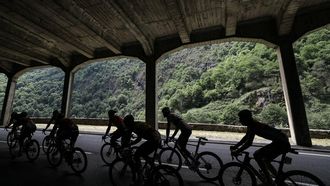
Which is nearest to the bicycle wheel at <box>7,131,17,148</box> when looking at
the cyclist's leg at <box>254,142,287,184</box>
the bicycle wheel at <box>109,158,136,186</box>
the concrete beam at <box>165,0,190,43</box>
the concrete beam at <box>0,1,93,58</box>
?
the concrete beam at <box>0,1,93,58</box>

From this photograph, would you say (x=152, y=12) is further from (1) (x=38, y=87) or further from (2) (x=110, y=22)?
(1) (x=38, y=87)

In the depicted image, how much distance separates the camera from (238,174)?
420 centimetres

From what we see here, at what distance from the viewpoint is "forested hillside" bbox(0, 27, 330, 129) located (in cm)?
2175

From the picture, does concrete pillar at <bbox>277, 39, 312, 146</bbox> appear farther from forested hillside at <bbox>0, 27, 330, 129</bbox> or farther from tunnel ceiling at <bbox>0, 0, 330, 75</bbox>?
forested hillside at <bbox>0, 27, 330, 129</bbox>

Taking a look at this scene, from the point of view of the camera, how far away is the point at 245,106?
23750 mm

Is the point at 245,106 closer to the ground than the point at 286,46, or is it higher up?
closer to the ground

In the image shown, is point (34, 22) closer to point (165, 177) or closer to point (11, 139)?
point (11, 139)

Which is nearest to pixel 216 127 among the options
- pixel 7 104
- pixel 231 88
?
pixel 231 88

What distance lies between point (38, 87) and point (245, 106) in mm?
51512

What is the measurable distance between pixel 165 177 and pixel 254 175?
187 cm

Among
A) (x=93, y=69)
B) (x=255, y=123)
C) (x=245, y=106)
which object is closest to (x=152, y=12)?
(x=255, y=123)

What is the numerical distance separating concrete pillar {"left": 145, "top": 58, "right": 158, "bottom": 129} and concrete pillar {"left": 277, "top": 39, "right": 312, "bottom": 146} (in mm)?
7760

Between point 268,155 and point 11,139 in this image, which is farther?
point 11,139

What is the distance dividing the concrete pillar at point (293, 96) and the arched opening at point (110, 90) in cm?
2577
